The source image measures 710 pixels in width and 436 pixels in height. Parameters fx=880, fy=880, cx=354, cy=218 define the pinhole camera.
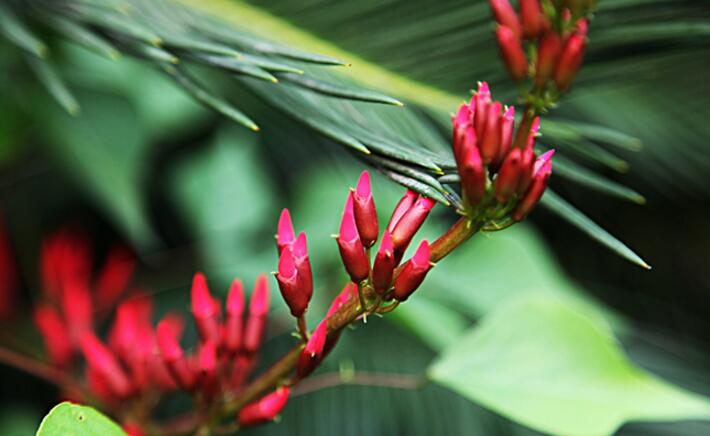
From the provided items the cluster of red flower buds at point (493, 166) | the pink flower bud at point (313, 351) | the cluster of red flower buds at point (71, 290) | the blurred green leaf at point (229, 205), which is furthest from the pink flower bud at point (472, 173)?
the blurred green leaf at point (229, 205)

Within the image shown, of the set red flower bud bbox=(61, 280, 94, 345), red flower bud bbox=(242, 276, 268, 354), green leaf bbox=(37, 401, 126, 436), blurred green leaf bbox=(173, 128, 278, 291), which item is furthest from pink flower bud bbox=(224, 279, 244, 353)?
blurred green leaf bbox=(173, 128, 278, 291)

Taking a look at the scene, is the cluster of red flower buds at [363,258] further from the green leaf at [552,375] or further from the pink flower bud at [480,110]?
the green leaf at [552,375]

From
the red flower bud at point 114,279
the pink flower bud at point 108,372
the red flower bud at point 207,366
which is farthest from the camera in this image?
the red flower bud at point 114,279

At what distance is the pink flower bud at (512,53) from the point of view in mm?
501

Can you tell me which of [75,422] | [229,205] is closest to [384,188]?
[229,205]

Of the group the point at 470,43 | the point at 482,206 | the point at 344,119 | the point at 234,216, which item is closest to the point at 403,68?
the point at 470,43

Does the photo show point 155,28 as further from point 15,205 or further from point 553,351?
point 15,205

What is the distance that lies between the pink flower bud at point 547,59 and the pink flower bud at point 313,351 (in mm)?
173

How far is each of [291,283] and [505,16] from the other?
0.66 ft

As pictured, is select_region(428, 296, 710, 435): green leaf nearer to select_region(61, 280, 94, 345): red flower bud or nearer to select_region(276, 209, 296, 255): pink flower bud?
select_region(276, 209, 296, 255): pink flower bud

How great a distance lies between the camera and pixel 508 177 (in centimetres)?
40

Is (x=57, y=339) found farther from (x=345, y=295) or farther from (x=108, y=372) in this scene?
(x=345, y=295)

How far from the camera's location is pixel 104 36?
585 millimetres

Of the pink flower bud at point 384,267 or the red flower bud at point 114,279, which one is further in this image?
the red flower bud at point 114,279
